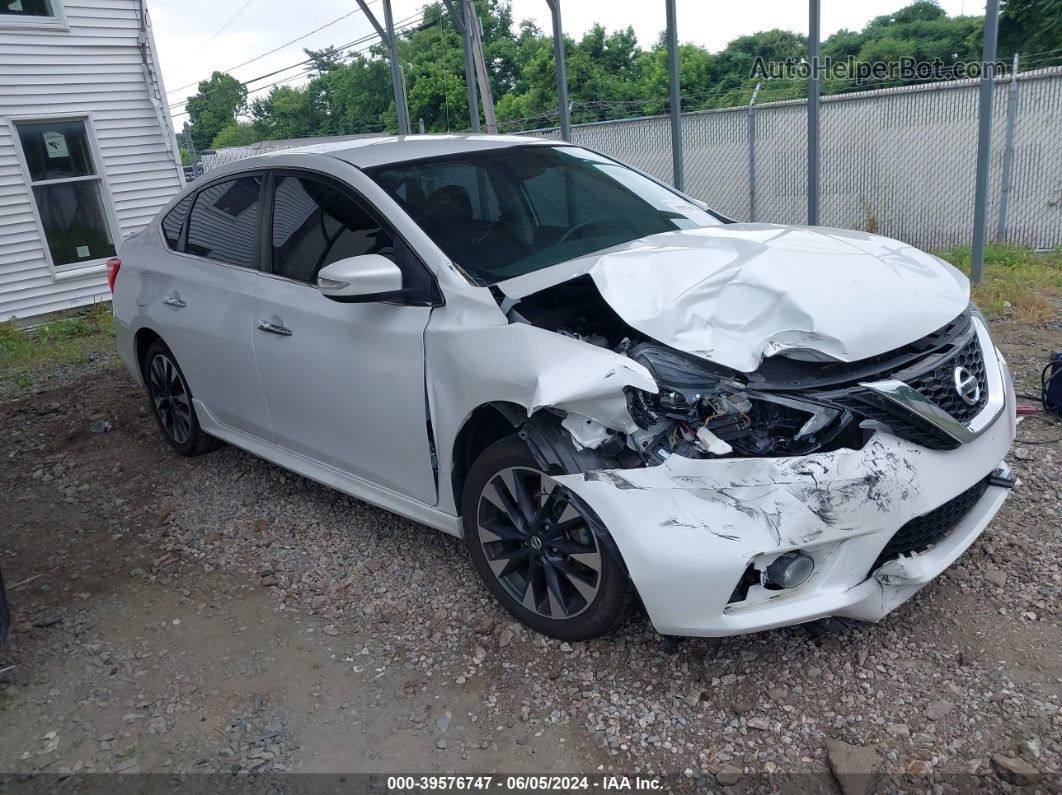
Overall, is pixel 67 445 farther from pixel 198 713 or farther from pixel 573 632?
pixel 573 632

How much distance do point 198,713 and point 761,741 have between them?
72.2 inches

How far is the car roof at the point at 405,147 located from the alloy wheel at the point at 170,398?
1.34 meters

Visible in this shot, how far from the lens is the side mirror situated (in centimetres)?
308

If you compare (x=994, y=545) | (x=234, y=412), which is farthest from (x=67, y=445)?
(x=994, y=545)

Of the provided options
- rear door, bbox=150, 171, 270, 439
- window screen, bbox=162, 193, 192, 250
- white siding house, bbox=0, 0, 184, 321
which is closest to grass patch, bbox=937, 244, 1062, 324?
rear door, bbox=150, 171, 270, 439

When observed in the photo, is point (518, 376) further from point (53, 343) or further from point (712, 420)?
point (53, 343)

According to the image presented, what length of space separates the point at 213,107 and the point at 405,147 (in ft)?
203

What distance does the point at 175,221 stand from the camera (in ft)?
15.4

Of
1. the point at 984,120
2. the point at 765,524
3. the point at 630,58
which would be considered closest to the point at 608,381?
the point at 765,524

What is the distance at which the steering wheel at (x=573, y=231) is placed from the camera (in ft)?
11.7

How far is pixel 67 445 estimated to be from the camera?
558 cm

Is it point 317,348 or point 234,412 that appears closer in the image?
point 317,348

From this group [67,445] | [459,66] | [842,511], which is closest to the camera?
[842,511]

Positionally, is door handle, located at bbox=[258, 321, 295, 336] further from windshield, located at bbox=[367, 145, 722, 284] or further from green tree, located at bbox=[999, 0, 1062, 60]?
green tree, located at bbox=[999, 0, 1062, 60]
